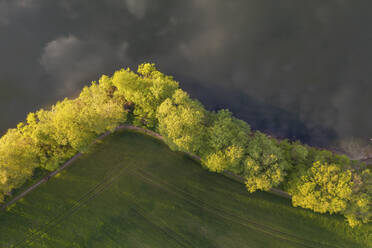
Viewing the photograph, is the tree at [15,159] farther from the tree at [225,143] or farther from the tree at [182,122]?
the tree at [225,143]

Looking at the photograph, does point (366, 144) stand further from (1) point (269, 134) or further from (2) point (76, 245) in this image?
(2) point (76, 245)

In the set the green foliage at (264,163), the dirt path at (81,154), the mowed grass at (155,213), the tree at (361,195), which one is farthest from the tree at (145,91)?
the tree at (361,195)

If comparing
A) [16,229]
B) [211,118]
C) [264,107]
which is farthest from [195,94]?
[16,229]

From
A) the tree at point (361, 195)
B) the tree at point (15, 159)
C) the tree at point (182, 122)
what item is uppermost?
the tree at point (361, 195)

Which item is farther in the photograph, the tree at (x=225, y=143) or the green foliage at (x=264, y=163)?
the tree at (x=225, y=143)

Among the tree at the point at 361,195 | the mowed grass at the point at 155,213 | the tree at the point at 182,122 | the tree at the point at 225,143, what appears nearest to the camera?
the tree at the point at 361,195

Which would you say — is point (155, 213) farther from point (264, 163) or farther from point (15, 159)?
point (15, 159)

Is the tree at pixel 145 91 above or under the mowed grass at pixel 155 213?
above

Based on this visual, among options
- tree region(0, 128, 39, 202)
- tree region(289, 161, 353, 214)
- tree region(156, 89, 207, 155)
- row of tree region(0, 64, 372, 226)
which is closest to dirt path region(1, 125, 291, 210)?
row of tree region(0, 64, 372, 226)
